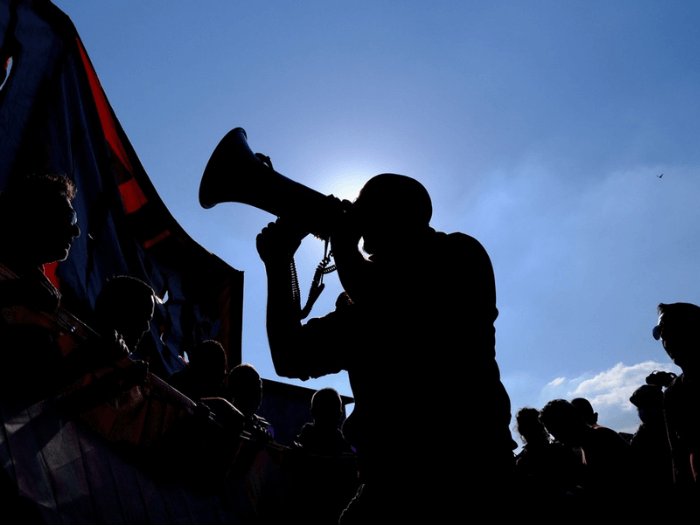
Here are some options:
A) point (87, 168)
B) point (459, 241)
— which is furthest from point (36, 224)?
point (87, 168)

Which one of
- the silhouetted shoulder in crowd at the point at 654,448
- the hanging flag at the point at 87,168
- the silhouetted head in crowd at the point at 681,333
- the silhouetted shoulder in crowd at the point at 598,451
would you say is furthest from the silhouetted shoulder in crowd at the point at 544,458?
the hanging flag at the point at 87,168

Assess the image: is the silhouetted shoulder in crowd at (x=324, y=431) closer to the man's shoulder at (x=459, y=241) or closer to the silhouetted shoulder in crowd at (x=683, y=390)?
the silhouetted shoulder in crowd at (x=683, y=390)

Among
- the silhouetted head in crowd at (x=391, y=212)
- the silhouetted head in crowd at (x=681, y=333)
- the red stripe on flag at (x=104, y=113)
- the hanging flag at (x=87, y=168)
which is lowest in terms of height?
the silhouetted head in crowd at (x=391, y=212)

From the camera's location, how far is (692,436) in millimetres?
2850

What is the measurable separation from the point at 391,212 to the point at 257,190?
3.08 ft

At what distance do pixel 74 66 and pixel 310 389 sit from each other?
14103 mm

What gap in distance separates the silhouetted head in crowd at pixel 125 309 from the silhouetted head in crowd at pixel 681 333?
12.6 ft

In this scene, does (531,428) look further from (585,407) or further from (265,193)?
(265,193)

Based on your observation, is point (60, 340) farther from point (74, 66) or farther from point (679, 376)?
point (74, 66)

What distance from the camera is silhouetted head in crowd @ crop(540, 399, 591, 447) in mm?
4172

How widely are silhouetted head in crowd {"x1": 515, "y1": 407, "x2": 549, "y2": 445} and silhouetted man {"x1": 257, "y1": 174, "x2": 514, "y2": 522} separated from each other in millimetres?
3982

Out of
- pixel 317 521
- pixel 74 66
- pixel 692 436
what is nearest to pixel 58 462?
pixel 317 521

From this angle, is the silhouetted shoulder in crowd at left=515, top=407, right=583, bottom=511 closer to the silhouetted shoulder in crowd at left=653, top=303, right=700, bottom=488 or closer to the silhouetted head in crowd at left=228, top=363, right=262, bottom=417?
the silhouetted shoulder in crowd at left=653, top=303, right=700, bottom=488

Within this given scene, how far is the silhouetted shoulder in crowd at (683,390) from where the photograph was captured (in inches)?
112
